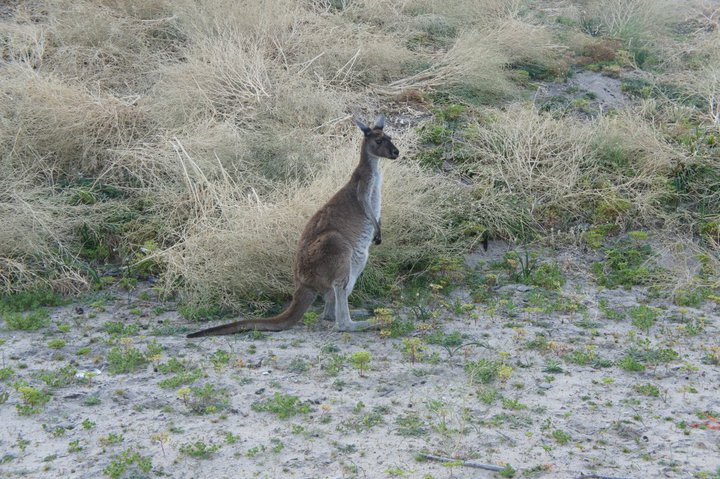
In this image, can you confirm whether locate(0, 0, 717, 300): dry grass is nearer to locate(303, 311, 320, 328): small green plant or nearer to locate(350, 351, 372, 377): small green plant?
locate(303, 311, 320, 328): small green plant

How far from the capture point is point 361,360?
20.9ft

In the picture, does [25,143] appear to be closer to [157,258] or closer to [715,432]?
[157,258]

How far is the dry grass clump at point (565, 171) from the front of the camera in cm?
922

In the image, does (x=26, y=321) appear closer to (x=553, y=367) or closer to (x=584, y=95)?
(x=553, y=367)

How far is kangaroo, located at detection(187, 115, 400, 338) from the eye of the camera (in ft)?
23.7

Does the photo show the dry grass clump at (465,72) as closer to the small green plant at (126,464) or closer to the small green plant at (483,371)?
the small green plant at (483,371)

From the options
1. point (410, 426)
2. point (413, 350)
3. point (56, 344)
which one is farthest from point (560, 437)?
point (56, 344)

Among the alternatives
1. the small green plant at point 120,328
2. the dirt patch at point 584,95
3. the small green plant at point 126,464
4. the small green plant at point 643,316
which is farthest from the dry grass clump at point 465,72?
the small green plant at point 126,464

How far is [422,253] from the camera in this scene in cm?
836

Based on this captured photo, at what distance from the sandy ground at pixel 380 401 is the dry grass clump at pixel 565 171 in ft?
5.52

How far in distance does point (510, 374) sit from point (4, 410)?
313cm

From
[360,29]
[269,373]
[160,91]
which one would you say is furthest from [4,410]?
[360,29]

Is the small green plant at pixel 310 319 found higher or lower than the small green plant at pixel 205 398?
higher

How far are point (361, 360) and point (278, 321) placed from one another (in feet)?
3.46
